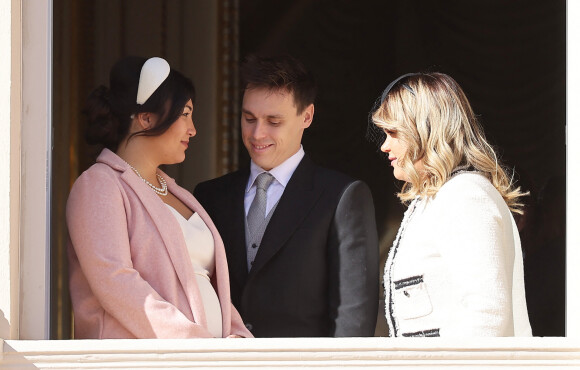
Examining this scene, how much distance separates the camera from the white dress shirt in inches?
145

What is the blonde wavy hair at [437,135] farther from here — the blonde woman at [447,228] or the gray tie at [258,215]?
the gray tie at [258,215]

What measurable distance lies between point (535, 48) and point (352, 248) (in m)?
2.55

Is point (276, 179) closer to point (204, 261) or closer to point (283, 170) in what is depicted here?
point (283, 170)

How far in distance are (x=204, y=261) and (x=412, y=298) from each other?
621 mm

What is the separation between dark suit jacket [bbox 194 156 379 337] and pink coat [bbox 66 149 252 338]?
423 millimetres

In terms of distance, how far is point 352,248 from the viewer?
11.5 ft

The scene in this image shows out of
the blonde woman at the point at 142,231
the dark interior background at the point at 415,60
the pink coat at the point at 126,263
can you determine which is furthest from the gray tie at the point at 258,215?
the dark interior background at the point at 415,60

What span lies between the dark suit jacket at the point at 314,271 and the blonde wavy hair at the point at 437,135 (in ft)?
1.11

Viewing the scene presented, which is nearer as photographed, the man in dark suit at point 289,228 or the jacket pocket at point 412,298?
the jacket pocket at point 412,298

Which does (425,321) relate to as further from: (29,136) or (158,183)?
(29,136)

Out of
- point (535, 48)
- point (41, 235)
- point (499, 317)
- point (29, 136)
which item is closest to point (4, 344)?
point (41, 235)

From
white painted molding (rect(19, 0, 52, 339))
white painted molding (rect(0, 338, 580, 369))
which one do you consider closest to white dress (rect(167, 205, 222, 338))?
white painted molding (rect(0, 338, 580, 369))

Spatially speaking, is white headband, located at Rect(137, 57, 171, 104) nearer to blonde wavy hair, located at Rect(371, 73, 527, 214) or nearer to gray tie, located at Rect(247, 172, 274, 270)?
gray tie, located at Rect(247, 172, 274, 270)

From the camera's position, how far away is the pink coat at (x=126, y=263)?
303 cm
